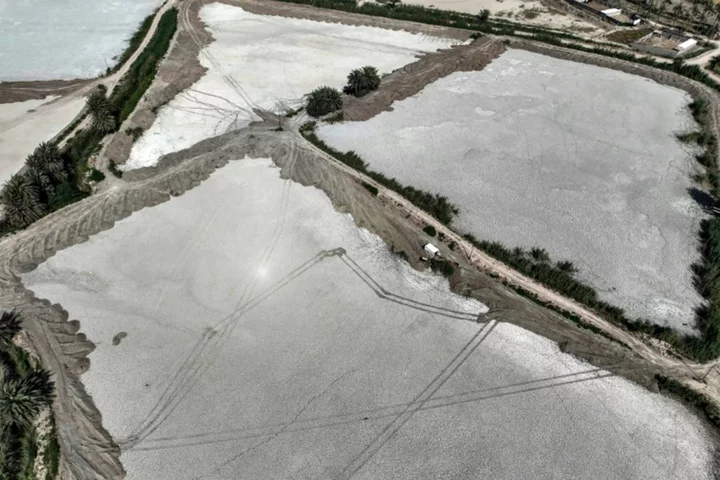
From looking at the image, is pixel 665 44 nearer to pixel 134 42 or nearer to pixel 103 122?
pixel 103 122

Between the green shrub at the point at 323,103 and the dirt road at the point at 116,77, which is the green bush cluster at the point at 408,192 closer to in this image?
the green shrub at the point at 323,103

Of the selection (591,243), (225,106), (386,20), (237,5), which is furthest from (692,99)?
(237,5)

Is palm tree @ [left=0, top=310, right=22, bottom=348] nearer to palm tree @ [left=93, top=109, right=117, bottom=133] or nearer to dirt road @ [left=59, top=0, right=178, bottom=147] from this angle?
dirt road @ [left=59, top=0, right=178, bottom=147]

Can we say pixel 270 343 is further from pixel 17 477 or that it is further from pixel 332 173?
pixel 332 173

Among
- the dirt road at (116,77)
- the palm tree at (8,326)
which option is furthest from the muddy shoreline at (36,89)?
the palm tree at (8,326)

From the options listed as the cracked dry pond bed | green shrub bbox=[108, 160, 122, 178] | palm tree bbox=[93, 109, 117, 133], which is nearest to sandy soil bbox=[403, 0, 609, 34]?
palm tree bbox=[93, 109, 117, 133]

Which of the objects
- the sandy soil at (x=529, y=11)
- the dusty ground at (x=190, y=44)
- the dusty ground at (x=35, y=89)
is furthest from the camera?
the sandy soil at (x=529, y=11)
